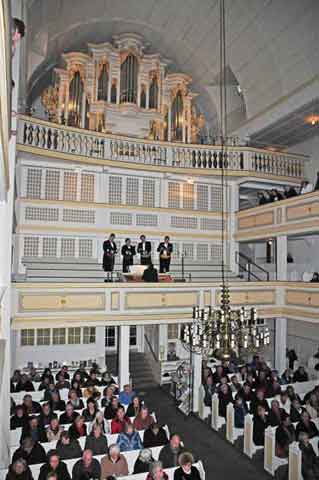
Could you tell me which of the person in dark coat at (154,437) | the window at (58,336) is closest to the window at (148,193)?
the window at (58,336)

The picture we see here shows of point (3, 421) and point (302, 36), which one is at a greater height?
point (302, 36)

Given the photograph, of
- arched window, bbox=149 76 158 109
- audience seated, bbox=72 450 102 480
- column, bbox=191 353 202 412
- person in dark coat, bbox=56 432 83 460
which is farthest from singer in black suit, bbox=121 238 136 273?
audience seated, bbox=72 450 102 480

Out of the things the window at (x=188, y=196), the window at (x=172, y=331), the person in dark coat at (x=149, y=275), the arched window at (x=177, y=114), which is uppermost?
the arched window at (x=177, y=114)

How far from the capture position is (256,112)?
53.5 ft

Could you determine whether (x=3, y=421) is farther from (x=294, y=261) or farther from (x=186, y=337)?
(x=294, y=261)

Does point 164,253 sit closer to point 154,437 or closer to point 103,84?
point 154,437

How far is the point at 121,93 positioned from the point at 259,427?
40.5 ft

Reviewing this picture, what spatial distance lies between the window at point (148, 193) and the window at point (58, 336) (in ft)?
17.5

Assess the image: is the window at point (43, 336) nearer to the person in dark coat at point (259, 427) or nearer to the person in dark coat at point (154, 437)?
the person in dark coat at point (154, 437)

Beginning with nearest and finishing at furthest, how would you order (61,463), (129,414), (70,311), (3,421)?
(61,463) < (3,421) < (129,414) < (70,311)

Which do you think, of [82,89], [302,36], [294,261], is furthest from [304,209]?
[82,89]

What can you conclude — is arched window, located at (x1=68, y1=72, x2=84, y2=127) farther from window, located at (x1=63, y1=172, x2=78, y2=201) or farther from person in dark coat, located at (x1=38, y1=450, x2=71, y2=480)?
person in dark coat, located at (x1=38, y1=450, x2=71, y2=480)

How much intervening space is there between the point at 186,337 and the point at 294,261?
34.6ft

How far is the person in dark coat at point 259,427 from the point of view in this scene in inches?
343
